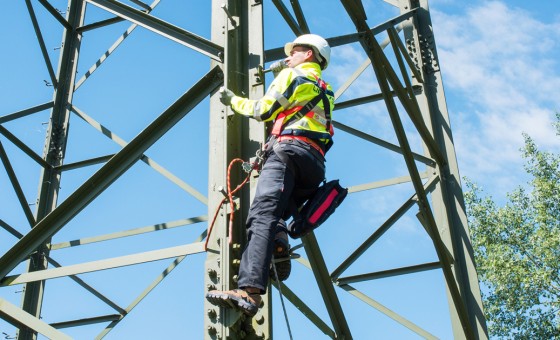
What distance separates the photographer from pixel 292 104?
16.3 ft

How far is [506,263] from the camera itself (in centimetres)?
2098

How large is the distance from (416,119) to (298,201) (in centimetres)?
278

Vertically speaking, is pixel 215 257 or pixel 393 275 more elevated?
pixel 393 275

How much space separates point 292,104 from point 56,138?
19.1ft

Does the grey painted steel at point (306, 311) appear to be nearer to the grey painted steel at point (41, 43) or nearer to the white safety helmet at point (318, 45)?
the white safety helmet at point (318, 45)

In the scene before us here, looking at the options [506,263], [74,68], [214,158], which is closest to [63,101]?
[74,68]

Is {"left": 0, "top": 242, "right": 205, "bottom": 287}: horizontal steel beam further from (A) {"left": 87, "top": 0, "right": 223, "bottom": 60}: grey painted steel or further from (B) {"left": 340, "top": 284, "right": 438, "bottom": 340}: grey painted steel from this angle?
(B) {"left": 340, "top": 284, "right": 438, "bottom": 340}: grey painted steel

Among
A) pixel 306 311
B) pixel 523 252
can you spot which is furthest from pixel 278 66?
pixel 523 252

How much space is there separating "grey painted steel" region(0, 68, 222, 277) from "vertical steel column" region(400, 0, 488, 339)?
3819mm

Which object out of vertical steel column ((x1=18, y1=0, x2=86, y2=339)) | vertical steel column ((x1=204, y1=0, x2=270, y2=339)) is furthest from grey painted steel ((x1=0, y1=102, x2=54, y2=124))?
vertical steel column ((x1=204, y1=0, x2=270, y2=339))

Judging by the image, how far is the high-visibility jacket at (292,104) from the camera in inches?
192

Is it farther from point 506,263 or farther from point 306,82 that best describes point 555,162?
point 306,82

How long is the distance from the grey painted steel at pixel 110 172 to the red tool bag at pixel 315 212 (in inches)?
44.3

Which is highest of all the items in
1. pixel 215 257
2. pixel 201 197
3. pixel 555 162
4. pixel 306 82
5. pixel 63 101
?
pixel 555 162
